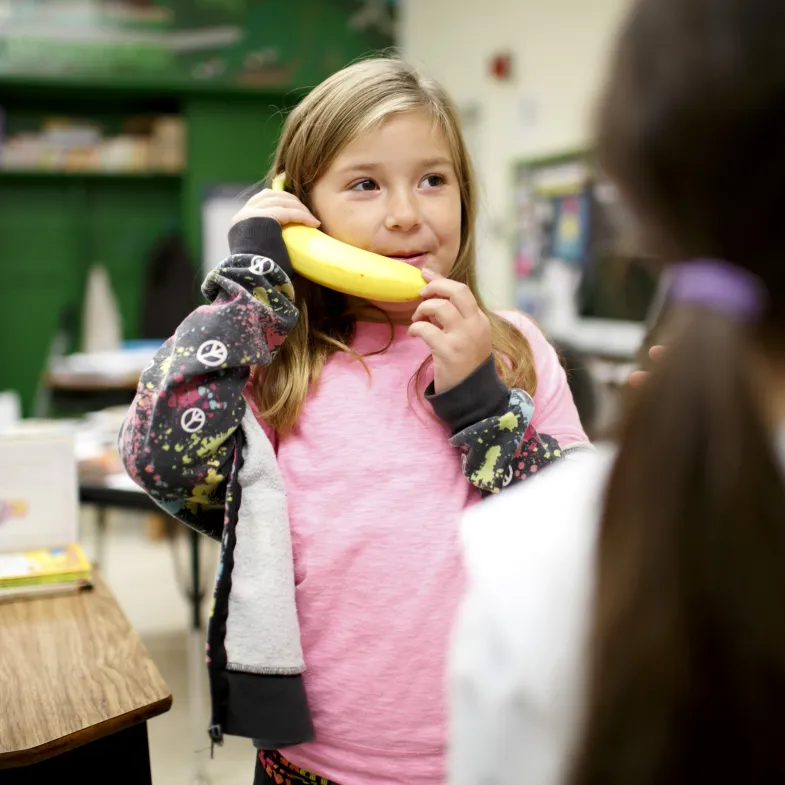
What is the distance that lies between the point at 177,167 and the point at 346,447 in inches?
204

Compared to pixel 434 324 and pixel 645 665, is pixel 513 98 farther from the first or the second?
pixel 645 665

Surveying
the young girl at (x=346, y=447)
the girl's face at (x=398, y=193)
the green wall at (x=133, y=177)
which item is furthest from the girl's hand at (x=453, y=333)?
the green wall at (x=133, y=177)

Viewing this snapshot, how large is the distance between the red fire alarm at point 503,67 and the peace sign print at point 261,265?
145 inches

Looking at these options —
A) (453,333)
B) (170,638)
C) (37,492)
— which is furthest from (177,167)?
(453,333)

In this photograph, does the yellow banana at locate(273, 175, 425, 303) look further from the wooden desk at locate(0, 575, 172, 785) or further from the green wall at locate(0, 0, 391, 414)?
the green wall at locate(0, 0, 391, 414)

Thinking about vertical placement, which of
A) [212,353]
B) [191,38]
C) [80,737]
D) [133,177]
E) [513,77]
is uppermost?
[191,38]

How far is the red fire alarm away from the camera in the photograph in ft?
14.3

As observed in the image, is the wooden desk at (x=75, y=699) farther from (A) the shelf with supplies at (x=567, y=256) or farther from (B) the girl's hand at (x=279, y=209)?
(A) the shelf with supplies at (x=567, y=256)

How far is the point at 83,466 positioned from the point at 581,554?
2.24m

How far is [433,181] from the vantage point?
1.09m

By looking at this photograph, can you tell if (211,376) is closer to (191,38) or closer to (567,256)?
(567,256)

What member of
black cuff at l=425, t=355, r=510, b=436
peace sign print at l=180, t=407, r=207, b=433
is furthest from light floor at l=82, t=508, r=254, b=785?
black cuff at l=425, t=355, r=510, b=436

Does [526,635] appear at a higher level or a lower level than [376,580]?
higher

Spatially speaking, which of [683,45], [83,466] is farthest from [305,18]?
[683,45]
